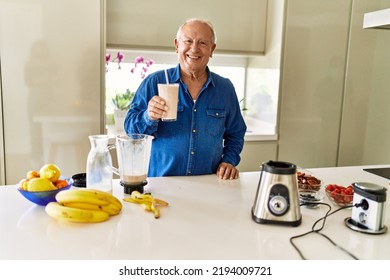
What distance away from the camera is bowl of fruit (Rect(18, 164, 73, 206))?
1.19 m

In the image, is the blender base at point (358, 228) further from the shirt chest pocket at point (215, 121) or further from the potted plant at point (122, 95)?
the potted plant at point (122, 95)

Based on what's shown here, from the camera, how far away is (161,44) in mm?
2809

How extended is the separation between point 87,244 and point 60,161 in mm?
1622

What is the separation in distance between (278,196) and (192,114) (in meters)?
0.79

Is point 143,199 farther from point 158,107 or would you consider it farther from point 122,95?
point 122,95

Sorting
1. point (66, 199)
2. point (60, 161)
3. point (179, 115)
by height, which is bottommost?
point (60, 161)

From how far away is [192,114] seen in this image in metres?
1.80

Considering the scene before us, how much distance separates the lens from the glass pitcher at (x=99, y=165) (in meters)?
1.29

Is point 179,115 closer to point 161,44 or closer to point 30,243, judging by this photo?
point 30,243

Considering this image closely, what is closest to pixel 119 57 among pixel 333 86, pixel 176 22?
pixel 176 22

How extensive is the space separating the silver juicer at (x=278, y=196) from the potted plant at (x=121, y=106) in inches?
71.4

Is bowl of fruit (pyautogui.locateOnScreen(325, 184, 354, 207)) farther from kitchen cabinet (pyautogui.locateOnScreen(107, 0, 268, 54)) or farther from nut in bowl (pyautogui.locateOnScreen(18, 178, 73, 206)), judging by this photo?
kitchen cabinet (pyautogui.locateOnScreen(107, 0, 268, 54))

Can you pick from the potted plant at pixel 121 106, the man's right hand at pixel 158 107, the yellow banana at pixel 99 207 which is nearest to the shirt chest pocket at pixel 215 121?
the man's right hand at pixel 158 107
